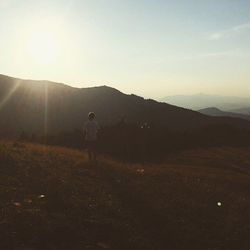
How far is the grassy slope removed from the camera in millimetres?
9039

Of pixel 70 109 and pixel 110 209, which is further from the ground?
pixel 70 109

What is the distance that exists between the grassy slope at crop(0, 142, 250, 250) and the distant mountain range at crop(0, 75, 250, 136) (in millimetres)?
52949

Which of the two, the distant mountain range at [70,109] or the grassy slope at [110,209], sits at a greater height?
the distant mountain range at [70,109]

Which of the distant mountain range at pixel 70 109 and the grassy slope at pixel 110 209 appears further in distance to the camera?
the distant mountain range at pixel 70 109

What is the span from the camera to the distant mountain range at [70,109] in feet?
249

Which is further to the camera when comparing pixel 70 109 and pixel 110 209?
pixel 70 109

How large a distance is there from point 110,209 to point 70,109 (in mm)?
77932

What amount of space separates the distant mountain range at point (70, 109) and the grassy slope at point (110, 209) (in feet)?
174

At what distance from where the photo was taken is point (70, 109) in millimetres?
88188

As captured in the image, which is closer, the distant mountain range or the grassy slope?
the grassy slope

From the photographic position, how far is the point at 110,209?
36.3 ft

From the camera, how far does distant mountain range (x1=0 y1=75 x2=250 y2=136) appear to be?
7600cm

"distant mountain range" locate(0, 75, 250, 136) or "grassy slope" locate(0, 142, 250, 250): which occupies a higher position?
"distant mountain range" locate(0, 75, 250, 136)

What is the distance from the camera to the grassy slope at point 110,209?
904 centimetres
